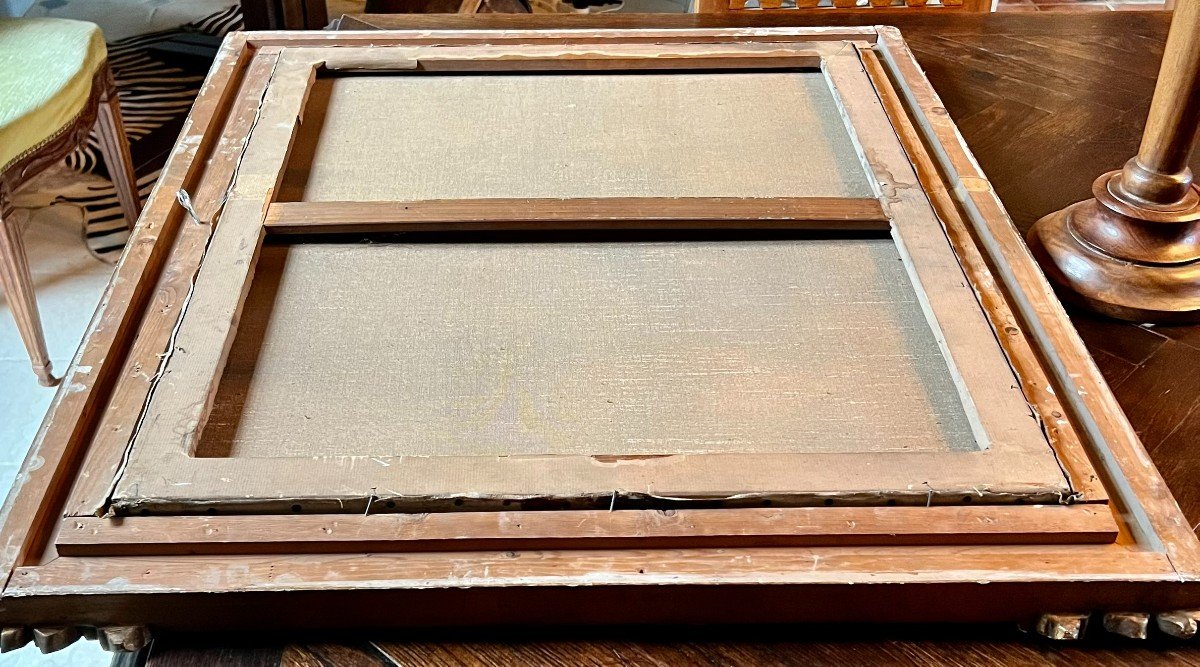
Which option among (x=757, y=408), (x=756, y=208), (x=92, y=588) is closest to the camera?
(x=92, y=588)

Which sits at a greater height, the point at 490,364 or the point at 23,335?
the point at 490,364

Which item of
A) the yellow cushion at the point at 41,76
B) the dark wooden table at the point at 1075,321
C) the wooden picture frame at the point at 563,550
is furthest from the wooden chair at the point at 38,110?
the wooden picture frame at the point at 563,550

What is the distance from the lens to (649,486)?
47 cm

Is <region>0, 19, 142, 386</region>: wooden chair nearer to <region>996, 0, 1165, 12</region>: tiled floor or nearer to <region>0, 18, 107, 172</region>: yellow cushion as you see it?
<region>0, 18, 107, 172</region>: yellow cushion

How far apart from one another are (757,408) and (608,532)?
0.12 meters

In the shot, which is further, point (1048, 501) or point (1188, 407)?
point (1188, 407)

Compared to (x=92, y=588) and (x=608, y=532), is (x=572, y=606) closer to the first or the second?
(x=608, y=532)

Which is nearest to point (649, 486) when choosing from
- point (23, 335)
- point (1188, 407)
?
point (1188, 407)

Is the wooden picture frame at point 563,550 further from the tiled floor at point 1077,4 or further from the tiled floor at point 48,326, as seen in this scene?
the tiled floor at point 1077,4

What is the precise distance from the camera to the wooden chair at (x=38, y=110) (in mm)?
1391

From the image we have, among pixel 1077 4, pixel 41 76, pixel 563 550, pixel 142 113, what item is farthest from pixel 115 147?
pixel 1077 4

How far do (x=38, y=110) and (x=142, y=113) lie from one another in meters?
0.96

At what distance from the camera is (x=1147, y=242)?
0.69 m

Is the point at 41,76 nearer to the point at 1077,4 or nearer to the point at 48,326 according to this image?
the point at 48,326
